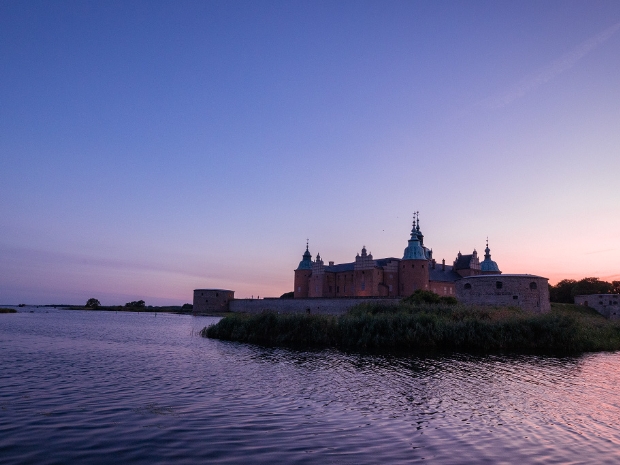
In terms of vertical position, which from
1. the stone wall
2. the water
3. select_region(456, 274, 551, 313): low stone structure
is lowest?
the water

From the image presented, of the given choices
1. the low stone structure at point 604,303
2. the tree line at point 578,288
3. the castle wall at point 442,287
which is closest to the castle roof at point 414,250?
the castle wall at point 442,287

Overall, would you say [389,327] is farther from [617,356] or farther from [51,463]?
[51,463]

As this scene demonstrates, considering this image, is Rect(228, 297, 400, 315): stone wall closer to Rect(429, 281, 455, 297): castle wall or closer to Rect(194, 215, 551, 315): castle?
Rect(194, 215, 551, 315): castle

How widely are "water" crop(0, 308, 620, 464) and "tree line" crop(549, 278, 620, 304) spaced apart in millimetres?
75748

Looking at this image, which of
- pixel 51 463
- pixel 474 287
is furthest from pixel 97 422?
pixel 474 287

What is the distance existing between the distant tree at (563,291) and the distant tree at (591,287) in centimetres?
299

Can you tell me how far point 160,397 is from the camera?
44.7 ft

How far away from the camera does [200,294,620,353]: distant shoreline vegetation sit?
2947 centimetres

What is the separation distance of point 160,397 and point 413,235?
6427cm

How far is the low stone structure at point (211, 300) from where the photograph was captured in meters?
95.4

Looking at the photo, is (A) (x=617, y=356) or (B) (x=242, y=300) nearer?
(A) (x=617, y=356)

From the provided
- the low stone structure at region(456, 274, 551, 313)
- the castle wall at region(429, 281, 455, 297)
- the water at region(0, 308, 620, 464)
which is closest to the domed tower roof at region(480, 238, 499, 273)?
the castle wall at region(429, 281, 455, 297)

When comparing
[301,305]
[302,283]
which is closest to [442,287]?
[301,305]

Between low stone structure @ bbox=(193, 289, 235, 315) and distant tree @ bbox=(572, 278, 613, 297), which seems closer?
distant tree @ bbox=(572, 278, 613, 297)
